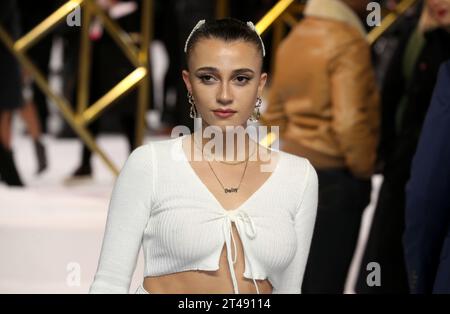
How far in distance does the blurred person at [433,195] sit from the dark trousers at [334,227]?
26.9 inches

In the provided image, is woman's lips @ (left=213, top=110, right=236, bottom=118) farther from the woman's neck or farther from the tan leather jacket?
the tan leather jacket

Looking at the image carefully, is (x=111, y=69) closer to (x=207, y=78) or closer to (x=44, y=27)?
(x=44, y=27)

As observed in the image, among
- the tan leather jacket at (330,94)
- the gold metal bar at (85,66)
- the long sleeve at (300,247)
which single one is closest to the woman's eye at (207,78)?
the long sleeve at (300,247)

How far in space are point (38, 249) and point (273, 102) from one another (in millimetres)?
991

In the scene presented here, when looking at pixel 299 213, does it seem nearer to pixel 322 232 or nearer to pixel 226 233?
pixel 226 233

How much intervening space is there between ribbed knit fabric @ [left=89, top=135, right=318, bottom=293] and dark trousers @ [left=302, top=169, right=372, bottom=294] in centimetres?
135

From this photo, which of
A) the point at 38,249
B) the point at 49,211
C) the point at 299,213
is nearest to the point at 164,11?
the point at 49,211

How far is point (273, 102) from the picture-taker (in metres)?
3.05

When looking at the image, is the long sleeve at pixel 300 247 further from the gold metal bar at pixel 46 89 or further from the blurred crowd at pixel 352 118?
the gold metal bar at pixel 46 89

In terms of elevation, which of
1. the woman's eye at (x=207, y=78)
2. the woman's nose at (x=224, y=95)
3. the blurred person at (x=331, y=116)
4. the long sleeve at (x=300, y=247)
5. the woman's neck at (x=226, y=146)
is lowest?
the long sleeve at (x=300, y=247)

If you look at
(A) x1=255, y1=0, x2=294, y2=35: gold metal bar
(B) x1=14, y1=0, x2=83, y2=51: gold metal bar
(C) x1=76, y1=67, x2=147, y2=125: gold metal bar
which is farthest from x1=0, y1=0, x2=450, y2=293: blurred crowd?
(C) x1=76, y1=67, x2=147, y2=125: gold metal bar

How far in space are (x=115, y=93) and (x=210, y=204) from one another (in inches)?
112

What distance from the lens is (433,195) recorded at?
84.7 inches

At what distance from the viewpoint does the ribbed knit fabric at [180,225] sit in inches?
61.5
